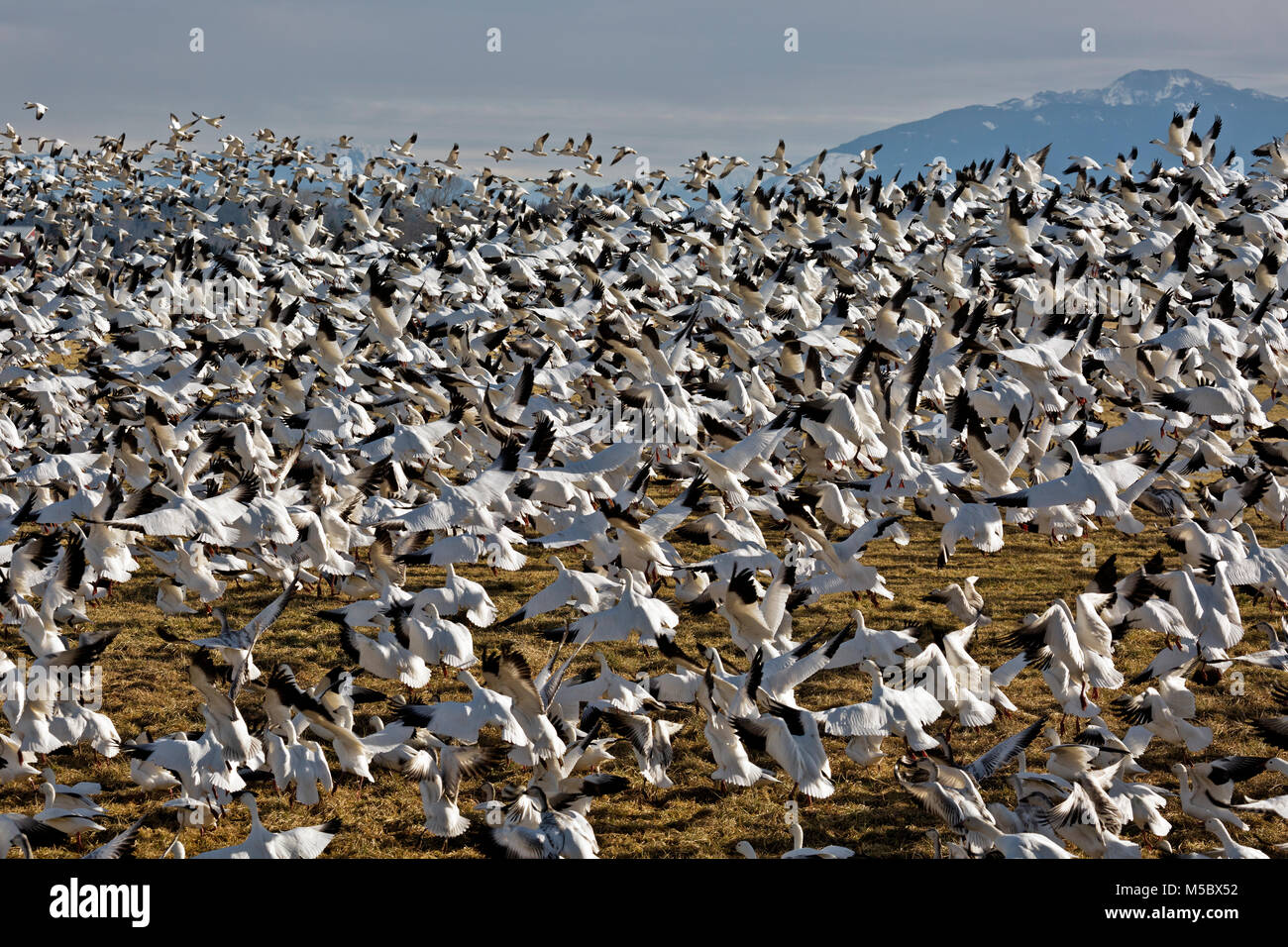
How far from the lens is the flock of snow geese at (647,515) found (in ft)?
24.7

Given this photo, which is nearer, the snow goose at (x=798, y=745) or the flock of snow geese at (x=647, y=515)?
the snow goose at (x=798, y=745)

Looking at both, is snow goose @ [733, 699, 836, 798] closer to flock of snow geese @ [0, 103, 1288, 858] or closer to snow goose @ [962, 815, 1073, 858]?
flock of snow geese @ [0, 103, 1288, 858]

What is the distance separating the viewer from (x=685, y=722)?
30.3 feet

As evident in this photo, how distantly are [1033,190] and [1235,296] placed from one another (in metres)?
16.6

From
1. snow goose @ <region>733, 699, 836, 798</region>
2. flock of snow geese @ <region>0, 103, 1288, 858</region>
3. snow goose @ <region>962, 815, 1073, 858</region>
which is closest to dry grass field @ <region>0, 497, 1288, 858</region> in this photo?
flock of snow geese @ <region>0, 103, 1288, 858</region>

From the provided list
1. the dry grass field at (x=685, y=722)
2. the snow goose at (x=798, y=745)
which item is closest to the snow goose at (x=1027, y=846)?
the snow goose at (x=798, y=745)

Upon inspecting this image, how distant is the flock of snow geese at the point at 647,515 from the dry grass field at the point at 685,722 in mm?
116

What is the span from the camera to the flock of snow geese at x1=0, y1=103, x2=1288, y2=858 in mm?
7539

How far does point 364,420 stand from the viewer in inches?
619

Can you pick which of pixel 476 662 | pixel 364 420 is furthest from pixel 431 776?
pixel 364 420

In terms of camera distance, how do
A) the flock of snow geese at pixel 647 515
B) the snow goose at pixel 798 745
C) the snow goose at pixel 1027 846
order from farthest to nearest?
1. the flock of snow geese at pixel 647 515
2. the snow goose at pixel 798 745
3. the snow goose at pixel 1027 846

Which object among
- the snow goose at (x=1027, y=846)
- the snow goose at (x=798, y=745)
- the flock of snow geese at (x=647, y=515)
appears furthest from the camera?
the flock of snow geese at (x=647, y=515)

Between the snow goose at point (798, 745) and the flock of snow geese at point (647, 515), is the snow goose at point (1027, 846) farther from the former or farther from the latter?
the snow goose at point (798, 745)

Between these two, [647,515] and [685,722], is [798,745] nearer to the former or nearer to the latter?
[685,722]
